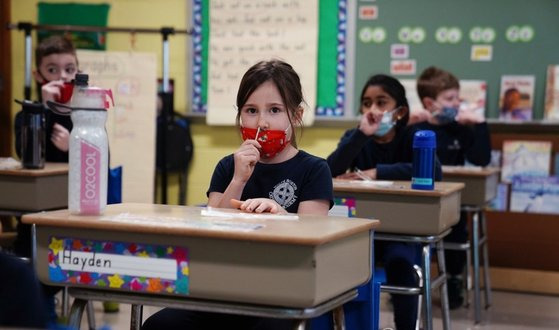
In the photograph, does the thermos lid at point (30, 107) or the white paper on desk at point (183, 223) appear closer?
the white paper on desk at point (183, 223)

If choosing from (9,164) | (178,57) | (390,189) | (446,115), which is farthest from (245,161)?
(178,57)

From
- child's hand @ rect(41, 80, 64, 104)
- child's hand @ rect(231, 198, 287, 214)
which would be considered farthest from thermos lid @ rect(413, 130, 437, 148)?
child's hand @ rect(41, 80, 64, 104)

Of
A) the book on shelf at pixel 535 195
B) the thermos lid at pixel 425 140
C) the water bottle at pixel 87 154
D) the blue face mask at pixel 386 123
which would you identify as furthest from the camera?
the book on shelf at pixel 535 195

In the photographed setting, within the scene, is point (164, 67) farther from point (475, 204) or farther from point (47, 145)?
point (475, 204)

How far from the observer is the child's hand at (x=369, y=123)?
3476 millimetres

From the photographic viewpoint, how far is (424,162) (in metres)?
3.12

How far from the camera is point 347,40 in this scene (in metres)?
5.39

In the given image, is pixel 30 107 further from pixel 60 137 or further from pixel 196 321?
pixel 196 321

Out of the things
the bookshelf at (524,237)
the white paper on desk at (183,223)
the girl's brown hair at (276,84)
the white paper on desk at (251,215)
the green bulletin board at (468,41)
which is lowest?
the bookshelf at (524,237)

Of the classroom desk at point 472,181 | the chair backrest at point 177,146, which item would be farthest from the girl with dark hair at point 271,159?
the chair backrest at point 177,146

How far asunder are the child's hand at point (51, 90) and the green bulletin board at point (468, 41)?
218 cm

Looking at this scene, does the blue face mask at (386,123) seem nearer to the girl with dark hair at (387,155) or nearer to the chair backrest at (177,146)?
the girl with dark hair at (387,155)

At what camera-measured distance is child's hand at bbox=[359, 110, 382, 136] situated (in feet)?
11.4

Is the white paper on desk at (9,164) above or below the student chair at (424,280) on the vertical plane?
above
